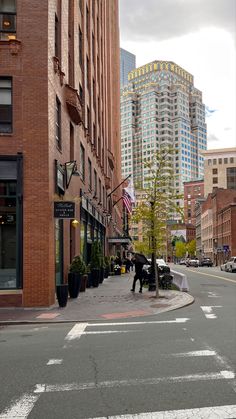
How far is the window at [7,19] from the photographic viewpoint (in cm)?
1636

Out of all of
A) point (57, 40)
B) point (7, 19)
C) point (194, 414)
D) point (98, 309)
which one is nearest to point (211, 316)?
point (98, 309)

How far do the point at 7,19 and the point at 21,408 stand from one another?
47.3ft

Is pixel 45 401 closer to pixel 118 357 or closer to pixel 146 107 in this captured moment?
pixel 118 357

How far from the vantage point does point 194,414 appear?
507 centimetres

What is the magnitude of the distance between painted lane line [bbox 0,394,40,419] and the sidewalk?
678 cm

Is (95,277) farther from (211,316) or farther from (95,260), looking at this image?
(211,316)

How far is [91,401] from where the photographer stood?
221 inches

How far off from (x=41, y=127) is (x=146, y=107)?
18228 centimetres

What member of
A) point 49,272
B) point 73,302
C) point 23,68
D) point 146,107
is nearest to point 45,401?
point 49,272

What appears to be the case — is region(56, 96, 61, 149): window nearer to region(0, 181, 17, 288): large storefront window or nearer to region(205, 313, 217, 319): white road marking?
region(0, 181, 17, 288): large storefront window

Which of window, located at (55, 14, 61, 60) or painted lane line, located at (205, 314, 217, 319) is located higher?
window, located at (55, 14, 61, 60)

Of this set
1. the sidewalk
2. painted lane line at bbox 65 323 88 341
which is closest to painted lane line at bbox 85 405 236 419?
painted lane line at bbox 65 323 88 341

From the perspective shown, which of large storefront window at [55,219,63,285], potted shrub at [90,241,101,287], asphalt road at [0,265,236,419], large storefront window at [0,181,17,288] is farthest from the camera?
potted shrub at [90,241,101,287]

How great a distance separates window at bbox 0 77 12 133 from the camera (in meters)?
15.8
